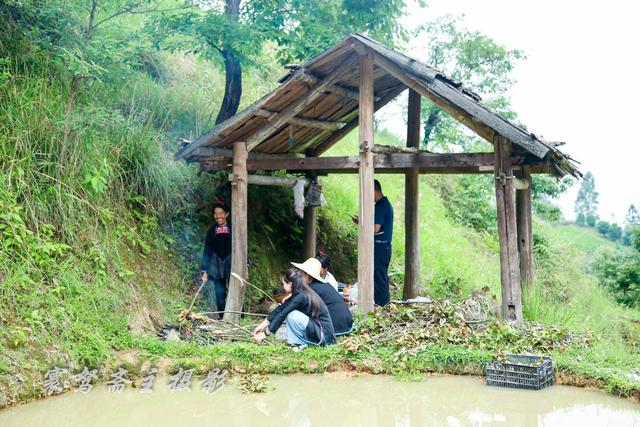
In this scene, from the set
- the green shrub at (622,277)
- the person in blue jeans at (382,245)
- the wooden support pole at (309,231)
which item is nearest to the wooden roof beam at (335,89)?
the person in blue jeans at (382,245)

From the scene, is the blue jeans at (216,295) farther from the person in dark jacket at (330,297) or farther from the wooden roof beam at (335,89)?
the wooden roof beam at (335,89)

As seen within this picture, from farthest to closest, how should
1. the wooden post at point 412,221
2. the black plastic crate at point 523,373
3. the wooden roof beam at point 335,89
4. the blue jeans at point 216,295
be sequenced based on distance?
the wooden post at point 412,221
the blue jeans at point 216,295
the wooden roof beam at point 335,89
the black plastic crate at point 523,373

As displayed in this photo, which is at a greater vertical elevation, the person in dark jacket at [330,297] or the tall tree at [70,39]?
the tall tree at [70,39]

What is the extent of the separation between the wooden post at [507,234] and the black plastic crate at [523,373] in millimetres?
1392

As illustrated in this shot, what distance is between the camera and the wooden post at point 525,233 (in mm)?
10320

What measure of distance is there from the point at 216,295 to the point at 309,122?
9.91ft

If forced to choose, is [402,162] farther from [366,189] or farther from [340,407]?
[340,407]

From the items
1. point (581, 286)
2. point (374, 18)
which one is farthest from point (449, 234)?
point (374, 18)

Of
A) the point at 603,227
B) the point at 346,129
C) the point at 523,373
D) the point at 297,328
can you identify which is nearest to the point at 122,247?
the point at 297,328

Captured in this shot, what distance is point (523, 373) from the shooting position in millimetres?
7590

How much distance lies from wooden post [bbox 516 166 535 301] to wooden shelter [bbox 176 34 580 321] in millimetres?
14

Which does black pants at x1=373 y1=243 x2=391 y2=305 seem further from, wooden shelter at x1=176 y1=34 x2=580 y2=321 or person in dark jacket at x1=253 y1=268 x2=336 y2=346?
person in dark jacket at x1=253 y1=268 x2=336 y2=346

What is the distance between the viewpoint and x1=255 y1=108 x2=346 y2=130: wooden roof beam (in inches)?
407

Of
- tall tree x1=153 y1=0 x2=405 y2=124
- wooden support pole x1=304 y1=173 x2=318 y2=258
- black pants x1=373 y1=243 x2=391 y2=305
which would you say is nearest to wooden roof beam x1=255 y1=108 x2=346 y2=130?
wooden support pole x1=304 y1=173 x2=318 y2=258
